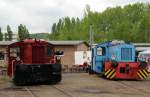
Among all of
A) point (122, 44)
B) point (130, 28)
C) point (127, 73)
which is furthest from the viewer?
point (130, 28)

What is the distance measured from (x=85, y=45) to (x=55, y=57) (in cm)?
3427

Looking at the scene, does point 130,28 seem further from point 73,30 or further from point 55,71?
point 55,71

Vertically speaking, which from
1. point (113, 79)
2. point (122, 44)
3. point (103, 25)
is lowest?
point (113, 79)

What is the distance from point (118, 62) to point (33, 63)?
634 centimetres

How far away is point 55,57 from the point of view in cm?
2831

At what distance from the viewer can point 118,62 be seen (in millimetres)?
31016

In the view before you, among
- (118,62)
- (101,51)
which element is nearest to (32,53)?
(118,62)

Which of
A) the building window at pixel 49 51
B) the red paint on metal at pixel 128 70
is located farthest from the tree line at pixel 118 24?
the building window at pixel 49 51

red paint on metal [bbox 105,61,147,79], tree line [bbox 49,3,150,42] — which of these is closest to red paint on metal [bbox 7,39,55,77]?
red paint on metal [bbox 105,61,147,79]

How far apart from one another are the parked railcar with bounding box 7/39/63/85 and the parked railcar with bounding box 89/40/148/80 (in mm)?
4243

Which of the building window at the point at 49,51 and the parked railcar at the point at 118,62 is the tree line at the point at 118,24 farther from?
the building window at the point at 49,51

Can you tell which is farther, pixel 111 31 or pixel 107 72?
pixel 111 31

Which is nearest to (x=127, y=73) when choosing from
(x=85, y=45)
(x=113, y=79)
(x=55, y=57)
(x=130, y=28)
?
(x=113, y=79)

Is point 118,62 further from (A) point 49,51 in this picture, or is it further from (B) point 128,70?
(A) point 49,51
